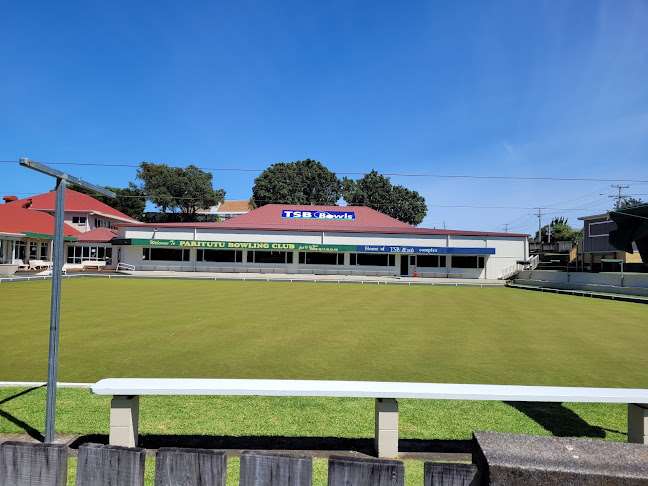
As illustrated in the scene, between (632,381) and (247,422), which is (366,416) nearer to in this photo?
(247,422)

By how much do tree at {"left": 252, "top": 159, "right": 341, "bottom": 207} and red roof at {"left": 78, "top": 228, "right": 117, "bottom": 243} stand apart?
2524cm

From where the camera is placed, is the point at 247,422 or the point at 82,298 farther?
the point at 82,298

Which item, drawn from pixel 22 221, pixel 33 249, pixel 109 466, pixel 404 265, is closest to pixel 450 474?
pixel 109 466

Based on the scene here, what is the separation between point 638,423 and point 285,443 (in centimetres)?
291

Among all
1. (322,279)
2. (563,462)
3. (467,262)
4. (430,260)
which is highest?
(430,260)

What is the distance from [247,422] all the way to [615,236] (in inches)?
210

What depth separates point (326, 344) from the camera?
29.9 feet

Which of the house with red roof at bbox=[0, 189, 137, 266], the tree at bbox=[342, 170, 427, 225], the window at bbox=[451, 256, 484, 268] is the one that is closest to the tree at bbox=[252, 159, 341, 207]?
the tree at bbox=[342, 170, 427, 225]

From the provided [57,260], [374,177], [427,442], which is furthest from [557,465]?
[374,177]

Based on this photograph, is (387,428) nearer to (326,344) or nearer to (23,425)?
(23,425)

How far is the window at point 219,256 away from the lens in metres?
44.5

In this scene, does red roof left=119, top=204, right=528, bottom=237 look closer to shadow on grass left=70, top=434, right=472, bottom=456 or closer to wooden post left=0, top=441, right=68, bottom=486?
shadow on grass left=70, top=434, right=472, bottom=456

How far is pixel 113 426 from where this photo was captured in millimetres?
3422

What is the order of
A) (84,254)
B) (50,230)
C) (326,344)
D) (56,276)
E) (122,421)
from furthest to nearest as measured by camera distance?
(84,254) → (50,230) → (326,344) → (122,421) → (56,276)
